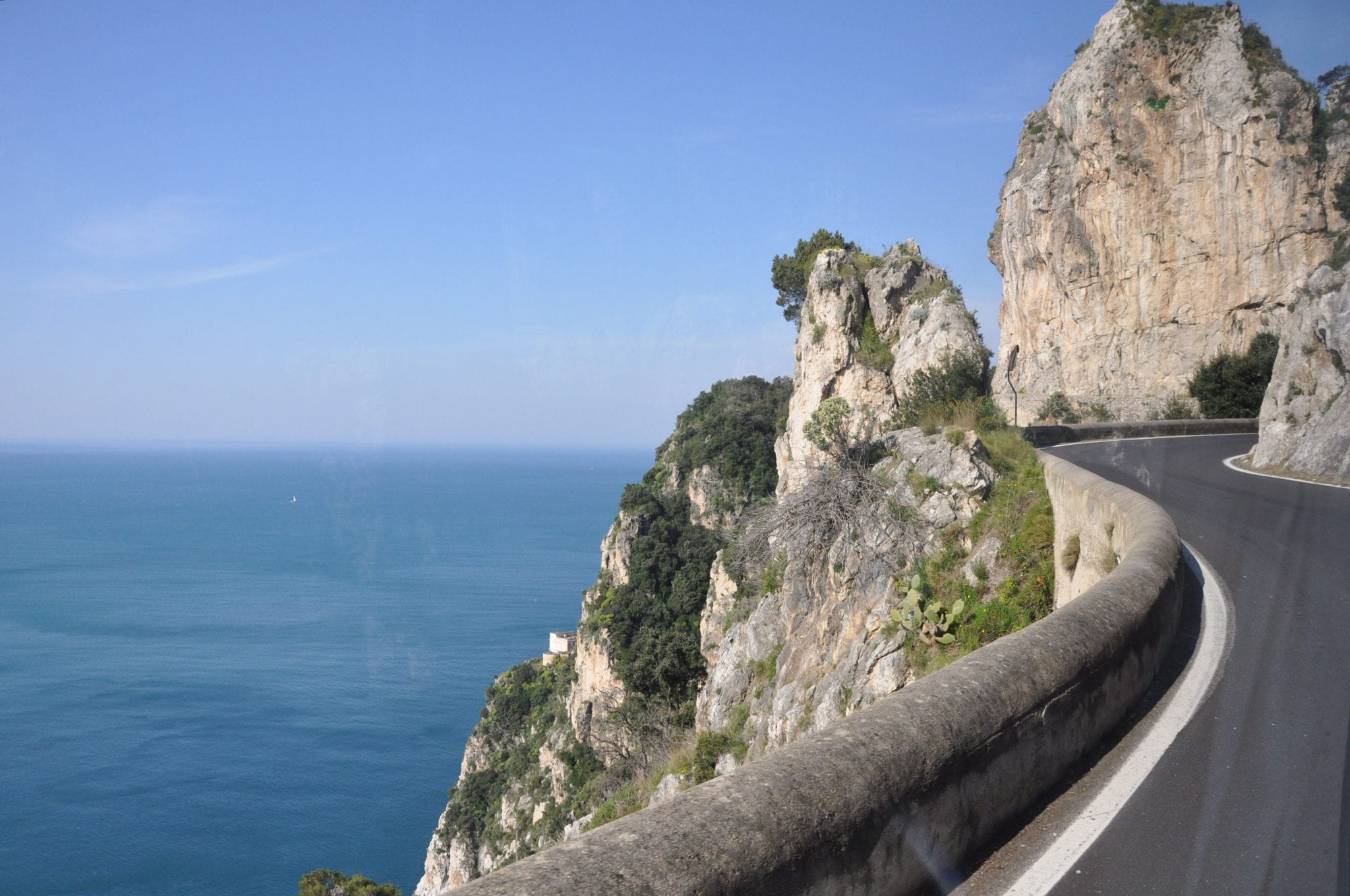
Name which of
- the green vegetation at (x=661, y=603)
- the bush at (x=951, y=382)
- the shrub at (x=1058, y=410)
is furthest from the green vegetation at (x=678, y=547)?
the bush at (x=951, y=382)

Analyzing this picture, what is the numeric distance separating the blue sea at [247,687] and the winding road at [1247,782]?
4109 centimetres

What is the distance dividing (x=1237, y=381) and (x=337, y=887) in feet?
112

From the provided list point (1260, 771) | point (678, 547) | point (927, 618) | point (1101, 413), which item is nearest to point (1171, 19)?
point (1101, 413)

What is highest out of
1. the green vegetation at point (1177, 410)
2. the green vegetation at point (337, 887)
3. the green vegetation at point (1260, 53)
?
the green vegetation at point (1260, 53)

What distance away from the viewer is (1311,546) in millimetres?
8422

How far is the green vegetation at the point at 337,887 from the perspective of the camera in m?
22.2

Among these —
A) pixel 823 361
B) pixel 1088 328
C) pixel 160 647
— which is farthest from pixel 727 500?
pixel 160 647

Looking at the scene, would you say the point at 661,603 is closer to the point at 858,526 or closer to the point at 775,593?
the point at 775,593

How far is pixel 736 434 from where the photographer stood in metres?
40.1

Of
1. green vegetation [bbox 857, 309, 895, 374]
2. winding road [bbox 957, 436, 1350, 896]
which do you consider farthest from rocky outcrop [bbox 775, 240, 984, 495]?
winding road [bbox 957, 436, 1350, 896]

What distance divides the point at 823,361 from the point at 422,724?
146 ft

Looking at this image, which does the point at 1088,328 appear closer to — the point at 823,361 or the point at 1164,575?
the point at 823,361

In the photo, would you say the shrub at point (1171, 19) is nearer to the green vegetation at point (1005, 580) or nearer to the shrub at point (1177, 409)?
the shrub at point (1177, 409)

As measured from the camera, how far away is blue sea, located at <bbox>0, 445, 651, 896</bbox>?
39.5 meters
